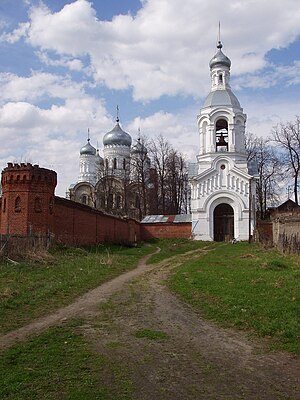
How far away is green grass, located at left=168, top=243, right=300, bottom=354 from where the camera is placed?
7.57 meters

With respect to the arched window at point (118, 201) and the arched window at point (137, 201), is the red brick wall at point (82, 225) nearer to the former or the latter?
the arched window at point (137, 201)

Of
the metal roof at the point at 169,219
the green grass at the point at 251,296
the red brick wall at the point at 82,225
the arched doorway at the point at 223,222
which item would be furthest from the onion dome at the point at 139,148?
the green grass at the point at 251,296

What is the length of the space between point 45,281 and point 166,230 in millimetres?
29563

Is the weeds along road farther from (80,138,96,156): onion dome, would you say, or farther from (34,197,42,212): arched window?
(80,138,96,156): onion dome

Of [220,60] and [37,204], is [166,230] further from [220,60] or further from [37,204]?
[37,204]

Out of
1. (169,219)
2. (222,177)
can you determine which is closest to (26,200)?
(169,219)

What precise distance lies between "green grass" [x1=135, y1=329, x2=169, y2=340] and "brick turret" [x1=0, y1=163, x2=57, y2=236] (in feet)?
49.7

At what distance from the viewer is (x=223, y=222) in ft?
133

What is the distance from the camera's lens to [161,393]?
4.86 m

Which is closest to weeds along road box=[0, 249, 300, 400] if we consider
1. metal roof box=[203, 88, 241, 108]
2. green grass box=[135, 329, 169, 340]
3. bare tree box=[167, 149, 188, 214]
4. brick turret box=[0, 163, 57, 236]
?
green grass box=[135, 329, 169, 340]

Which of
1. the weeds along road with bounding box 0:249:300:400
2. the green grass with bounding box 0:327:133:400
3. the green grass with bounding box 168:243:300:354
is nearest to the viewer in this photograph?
the green grass with bounding box 0:327:133:400

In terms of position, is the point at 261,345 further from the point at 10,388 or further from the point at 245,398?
the point at 10,388

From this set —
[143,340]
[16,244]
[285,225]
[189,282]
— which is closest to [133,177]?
[285,225]

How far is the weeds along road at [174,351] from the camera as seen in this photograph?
5.01m
